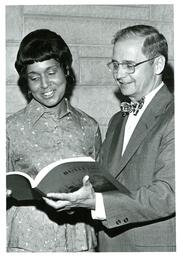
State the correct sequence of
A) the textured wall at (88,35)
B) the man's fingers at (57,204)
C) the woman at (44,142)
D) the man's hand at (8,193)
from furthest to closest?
the textured wall at (88,35) → the woman at (44,142) → the man's hand at (8,193) → the man's fingers at (57,204)

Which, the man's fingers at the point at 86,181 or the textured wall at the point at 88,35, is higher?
the textured wall at the point at 88,35

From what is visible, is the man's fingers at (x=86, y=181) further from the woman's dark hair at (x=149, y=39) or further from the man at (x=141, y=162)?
the woman's dark hair at (x=149, y=39)

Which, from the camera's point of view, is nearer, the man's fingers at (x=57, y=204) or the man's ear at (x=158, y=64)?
the man's fingers at (x=57, y=204)

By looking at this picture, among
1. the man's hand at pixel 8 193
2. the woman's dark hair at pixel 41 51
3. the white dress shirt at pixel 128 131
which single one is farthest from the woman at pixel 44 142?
the white dress shirt at pixel 128 131

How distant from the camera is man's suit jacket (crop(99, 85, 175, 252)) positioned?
5.25 feet

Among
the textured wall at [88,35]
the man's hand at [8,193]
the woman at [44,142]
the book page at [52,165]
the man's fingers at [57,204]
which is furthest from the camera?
the textured wall at [88,35]

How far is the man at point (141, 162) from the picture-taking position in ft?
5.24

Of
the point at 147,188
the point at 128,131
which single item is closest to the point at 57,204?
the point at 147,188

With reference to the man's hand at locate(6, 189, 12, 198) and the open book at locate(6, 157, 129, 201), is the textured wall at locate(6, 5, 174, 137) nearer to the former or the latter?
the man's hand at locate(6, 189, 12, 198)

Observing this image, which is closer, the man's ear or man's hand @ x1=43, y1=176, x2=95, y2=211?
man's hand @ x1=43, y1=176, x2=95, y2=211

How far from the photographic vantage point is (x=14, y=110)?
6.99 feet

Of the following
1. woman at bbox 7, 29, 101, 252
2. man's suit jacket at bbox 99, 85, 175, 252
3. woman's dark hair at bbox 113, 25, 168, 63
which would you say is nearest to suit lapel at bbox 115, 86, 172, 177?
man's suit jacket at bbox 99, 85, 175, 252

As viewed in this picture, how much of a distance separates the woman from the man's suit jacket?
0.18 meters
